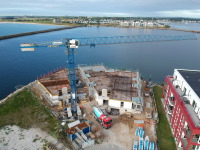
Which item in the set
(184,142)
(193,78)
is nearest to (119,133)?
(184,142)

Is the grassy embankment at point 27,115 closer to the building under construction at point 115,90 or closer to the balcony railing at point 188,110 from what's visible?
the building under construction at point 115,90

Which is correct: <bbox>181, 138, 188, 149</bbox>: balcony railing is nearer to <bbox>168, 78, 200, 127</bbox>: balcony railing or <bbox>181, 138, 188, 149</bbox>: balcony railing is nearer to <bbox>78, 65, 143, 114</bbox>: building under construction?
<bbox>168, 78, 200, 127</bbox>: balcony railing

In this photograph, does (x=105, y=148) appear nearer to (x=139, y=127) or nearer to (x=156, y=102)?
(x=139, y=127)

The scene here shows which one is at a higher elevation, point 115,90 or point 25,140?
point 115,90

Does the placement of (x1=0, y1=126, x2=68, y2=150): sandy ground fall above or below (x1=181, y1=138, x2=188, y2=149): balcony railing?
below

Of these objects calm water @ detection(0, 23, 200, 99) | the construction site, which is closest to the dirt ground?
the construction site

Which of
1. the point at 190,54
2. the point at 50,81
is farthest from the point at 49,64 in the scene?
the point at 190,54

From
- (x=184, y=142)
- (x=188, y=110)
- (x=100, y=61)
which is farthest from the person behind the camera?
(x=100, y=61)

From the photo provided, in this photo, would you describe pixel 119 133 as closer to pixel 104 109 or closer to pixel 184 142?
pixel 104 109
